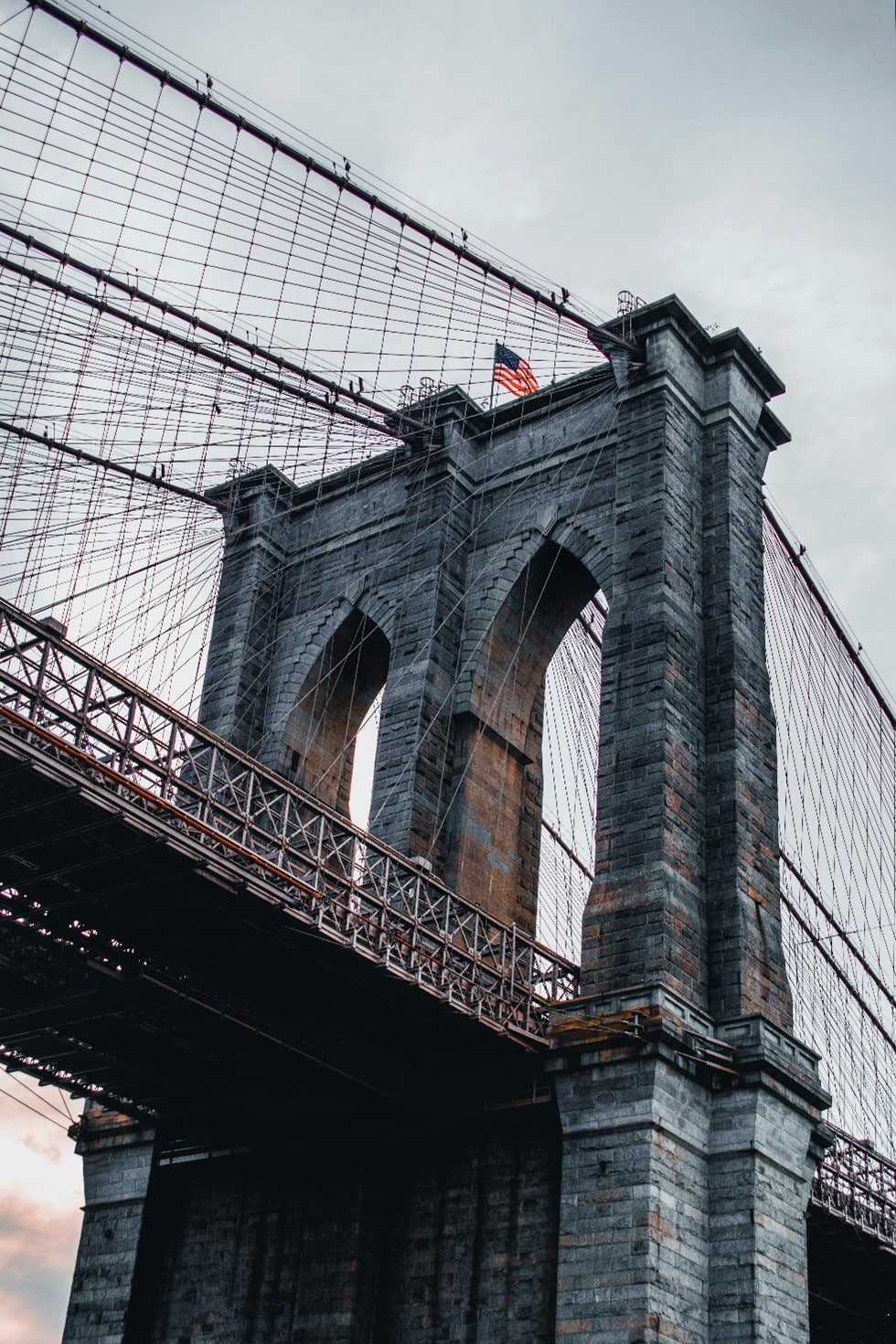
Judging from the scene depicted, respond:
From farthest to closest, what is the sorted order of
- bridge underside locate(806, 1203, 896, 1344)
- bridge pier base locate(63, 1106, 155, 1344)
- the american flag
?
1. the american flag
2. bridge underside locate(806, 1203, 896, 1344)
3. bridge pier base locate(63, 1106, 155, 1344)

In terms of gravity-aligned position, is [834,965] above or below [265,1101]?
above

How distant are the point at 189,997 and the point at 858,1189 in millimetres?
17881

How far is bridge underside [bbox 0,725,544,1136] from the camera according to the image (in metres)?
20.0

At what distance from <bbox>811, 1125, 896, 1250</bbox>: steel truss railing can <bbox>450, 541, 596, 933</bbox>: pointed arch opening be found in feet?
27.2

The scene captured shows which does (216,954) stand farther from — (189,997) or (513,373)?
(513,373)

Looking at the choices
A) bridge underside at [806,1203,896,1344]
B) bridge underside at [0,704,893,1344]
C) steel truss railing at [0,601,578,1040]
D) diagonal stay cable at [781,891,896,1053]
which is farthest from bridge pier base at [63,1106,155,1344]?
diagonal stay cable at [781,891,896,1053]

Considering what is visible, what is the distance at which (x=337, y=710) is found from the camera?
34.9 meters

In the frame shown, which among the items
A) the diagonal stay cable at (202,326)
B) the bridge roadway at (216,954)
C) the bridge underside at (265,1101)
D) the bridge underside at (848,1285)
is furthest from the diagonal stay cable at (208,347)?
the bridge underside at (848,1285)

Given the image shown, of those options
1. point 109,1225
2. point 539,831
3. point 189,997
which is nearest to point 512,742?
point 539,831

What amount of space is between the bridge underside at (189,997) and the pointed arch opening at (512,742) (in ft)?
15.4

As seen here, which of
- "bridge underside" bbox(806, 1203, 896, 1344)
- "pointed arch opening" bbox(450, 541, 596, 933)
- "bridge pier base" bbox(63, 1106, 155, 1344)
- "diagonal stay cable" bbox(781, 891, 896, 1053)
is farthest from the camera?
"diagonal stay cable" bbox(781, 891, 896, 1053)

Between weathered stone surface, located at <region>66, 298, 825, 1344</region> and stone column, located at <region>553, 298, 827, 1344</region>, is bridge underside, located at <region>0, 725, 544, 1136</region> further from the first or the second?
stone column, located at <region>553, 298, 827, 1344</region>

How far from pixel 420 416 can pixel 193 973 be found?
52.5 feet

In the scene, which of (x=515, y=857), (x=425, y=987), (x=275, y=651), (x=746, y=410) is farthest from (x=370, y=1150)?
(x=746, y=410)
